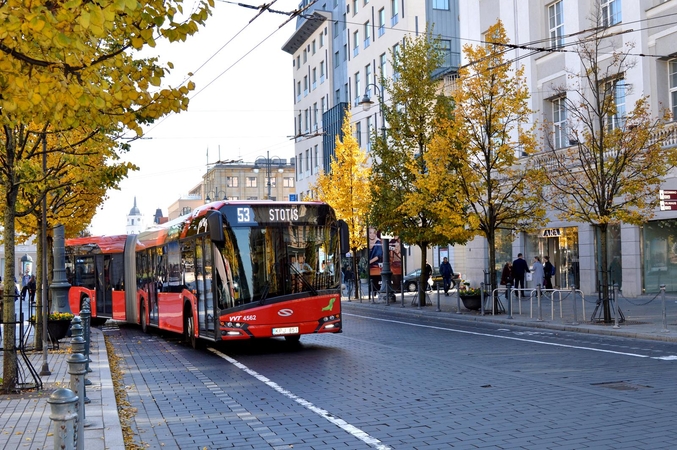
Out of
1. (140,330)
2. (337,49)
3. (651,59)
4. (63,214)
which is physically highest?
(337,49)

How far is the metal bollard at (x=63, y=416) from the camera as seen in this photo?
4.46 meters

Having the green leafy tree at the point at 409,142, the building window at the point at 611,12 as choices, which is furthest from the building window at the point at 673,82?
the green leafy tree at the point at 409,142

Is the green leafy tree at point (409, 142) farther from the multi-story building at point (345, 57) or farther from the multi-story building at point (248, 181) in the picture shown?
the multi-story building at point (248, 181)

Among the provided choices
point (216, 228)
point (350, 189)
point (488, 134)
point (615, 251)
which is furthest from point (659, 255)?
point (216, 228)

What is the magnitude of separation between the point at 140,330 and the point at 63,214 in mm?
5263

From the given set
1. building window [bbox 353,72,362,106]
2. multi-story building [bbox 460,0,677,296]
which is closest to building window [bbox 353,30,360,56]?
building window [bbox 353,72,362,106]

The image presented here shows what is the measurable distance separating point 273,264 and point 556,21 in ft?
71.3

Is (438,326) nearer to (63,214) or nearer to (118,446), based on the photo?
(63,214)

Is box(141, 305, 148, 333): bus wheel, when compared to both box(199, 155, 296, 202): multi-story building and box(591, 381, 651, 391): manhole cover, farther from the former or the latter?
box(199, 155, 296, 202): multi-story building

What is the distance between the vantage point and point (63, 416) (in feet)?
14.6

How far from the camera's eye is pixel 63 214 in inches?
840

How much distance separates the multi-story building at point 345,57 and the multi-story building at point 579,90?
1090 cm

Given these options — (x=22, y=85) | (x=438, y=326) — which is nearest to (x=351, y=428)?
(x=22, y=85)

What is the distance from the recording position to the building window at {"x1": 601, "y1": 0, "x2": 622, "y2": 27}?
29359mm
